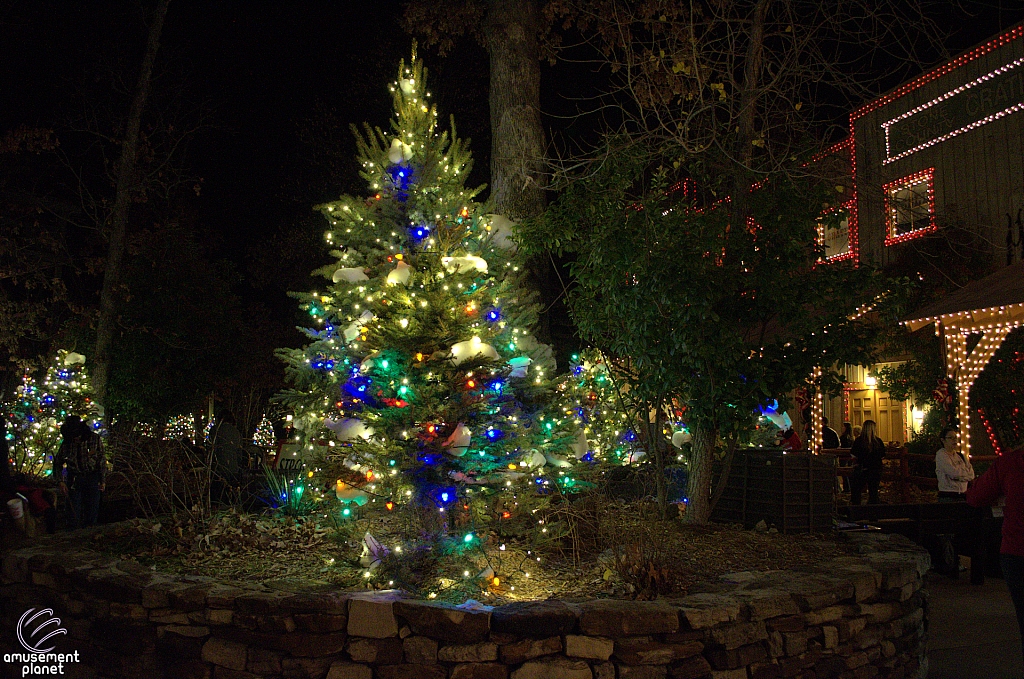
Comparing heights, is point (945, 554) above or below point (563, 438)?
below

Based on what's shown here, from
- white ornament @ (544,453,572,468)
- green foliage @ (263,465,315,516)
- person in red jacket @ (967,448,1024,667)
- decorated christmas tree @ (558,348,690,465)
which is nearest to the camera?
person in red jacket @ (967,448,1024,667)

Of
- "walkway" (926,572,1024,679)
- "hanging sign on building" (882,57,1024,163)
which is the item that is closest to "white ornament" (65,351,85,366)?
"walkway" (926,572,1024,679)

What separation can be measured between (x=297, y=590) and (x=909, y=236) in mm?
13796

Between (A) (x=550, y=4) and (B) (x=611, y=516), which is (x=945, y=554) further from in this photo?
(A) (x=550, y=4)

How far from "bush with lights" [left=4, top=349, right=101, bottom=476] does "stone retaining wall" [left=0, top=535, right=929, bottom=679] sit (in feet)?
26.2

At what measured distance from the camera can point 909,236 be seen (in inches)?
573

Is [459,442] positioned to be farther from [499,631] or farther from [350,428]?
[499,631]

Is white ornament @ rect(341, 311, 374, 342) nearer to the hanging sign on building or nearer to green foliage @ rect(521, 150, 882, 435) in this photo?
green foliage @ rect(521, 150, 882, 435)

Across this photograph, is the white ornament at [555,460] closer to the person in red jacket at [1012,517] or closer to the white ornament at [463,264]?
the white ornament at [463,264]

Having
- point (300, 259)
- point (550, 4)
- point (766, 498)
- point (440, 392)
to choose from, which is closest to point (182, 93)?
point (300, 259)

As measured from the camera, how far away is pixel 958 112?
13.8 metres

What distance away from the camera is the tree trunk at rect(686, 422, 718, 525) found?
646 cm

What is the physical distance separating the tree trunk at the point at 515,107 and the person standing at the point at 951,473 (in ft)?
18.8

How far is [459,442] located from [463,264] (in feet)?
4.72
